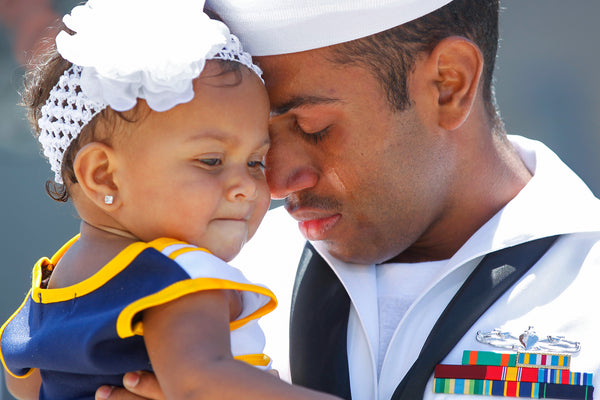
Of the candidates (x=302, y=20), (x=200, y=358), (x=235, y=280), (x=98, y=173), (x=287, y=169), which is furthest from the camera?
(x=287, y=169)

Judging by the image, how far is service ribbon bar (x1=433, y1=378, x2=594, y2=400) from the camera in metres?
1.73

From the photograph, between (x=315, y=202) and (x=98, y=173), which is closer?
(x=98, y=173)

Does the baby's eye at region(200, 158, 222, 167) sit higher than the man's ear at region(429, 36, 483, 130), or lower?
lower

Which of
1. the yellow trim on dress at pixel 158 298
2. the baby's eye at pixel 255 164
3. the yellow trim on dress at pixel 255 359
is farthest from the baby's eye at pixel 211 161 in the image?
the yellow trim on dress at pixel 255 359

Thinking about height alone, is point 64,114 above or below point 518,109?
below

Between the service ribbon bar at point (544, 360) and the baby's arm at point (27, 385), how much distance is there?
1109 mm

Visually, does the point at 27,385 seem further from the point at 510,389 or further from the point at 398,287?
the point at 510,389

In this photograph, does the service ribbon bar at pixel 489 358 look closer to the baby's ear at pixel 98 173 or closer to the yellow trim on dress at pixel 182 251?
the yellow trim on dress at pixel 182 251

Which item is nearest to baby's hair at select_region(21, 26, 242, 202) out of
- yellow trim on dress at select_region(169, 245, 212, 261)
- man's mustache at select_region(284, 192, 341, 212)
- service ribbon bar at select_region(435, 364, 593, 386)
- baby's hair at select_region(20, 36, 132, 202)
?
baby's hair at select_region(20, 36, 132, 202)

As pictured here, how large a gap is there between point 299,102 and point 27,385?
955 millimetres

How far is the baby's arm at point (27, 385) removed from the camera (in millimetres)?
1856

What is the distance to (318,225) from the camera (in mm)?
2129

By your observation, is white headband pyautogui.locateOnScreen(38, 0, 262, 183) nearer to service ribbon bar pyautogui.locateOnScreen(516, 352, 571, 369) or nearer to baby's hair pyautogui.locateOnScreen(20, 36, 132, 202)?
baby's hair pyautogui.locateOnScreen(20, 36, 132, 202)

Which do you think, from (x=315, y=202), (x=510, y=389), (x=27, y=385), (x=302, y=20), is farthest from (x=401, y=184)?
(x=27, y=385)
